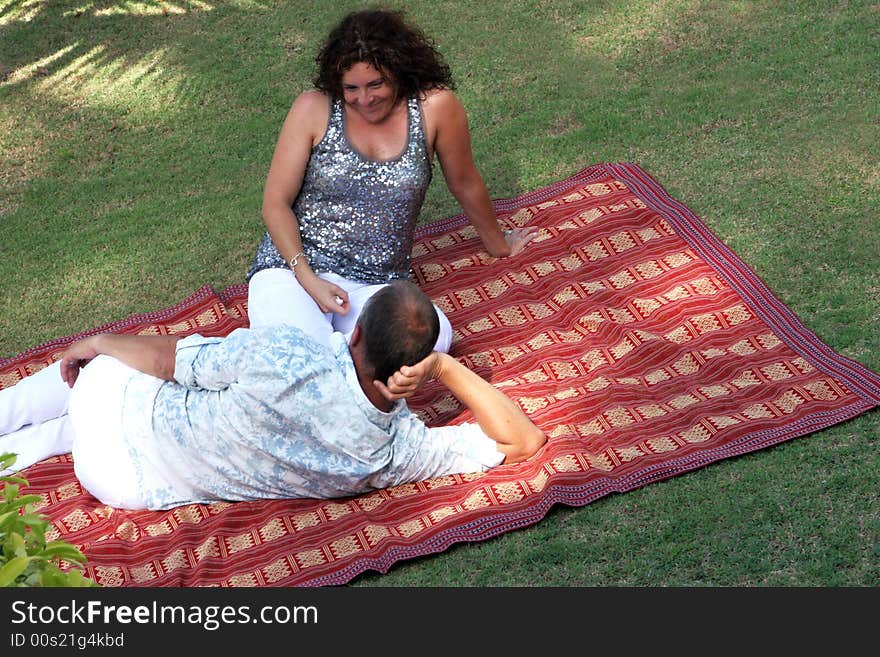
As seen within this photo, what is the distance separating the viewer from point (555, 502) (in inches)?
→ 158

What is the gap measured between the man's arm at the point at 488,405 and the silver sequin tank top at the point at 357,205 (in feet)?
3.33

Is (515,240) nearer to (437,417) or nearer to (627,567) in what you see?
(437,417)

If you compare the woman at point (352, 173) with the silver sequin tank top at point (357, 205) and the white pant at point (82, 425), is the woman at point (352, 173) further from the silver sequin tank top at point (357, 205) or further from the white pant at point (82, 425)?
the white pant at point (82, 425)

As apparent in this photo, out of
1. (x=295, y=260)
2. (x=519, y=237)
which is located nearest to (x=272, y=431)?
(x=295, y=260)

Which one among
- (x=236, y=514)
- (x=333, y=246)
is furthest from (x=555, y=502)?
(x=333, y=246)

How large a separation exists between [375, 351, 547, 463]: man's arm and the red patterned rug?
0.30ft

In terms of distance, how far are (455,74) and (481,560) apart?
402 cm

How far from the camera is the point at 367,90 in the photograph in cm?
461

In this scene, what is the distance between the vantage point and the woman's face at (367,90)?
4562 mm

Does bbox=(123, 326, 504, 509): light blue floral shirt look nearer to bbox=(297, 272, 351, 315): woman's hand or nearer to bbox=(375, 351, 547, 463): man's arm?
bbox=(375, 351, 547, 463): man's arm

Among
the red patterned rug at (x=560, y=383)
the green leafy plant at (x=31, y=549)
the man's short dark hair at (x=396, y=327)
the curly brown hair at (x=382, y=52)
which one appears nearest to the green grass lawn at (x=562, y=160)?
the red patterned rug at (x=560, y=383)

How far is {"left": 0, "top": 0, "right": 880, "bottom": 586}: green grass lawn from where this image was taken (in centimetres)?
391

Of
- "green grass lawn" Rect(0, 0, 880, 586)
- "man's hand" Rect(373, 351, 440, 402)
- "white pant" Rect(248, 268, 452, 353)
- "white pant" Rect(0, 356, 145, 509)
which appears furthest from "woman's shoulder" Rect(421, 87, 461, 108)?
"white pant" Rect(0, 356, 145, 509)

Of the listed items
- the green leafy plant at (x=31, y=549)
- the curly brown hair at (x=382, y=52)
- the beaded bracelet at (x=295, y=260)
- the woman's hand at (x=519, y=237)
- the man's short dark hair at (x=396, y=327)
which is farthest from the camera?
the woman's hand at (x=519, y=237)
